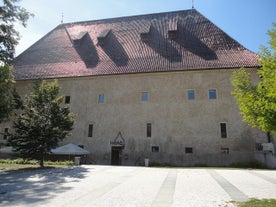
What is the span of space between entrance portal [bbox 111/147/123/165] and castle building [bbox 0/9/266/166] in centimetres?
10

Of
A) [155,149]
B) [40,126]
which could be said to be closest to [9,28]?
[40,126]

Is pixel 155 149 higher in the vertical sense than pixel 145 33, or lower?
lower

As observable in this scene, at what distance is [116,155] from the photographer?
76.5 feet

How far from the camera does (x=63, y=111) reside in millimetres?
17688

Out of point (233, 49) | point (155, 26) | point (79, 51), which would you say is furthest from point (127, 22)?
point (233, 49)

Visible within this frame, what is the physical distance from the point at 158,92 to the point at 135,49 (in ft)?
20.8

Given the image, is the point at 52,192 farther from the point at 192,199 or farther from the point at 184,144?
the point at 184,144

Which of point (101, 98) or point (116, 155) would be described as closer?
point (116, 155)

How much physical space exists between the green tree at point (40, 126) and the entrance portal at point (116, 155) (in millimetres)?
6991

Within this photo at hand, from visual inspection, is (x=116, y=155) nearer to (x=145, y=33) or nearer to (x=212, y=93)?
(x=212, y=93)

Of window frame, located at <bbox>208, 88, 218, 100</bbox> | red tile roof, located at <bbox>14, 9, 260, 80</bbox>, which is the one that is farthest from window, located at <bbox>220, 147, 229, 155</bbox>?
red tile roof, located at <bbox>14, 9, 260, 80</bbox>

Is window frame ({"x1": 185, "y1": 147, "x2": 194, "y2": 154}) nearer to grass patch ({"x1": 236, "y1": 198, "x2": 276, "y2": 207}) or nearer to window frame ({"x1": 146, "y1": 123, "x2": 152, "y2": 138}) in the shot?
window frame ({"x1": 146, "y1": 123, "x2": 152, "y2": 138})

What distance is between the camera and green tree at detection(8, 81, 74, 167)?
16.0 metres

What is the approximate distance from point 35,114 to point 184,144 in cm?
1331
